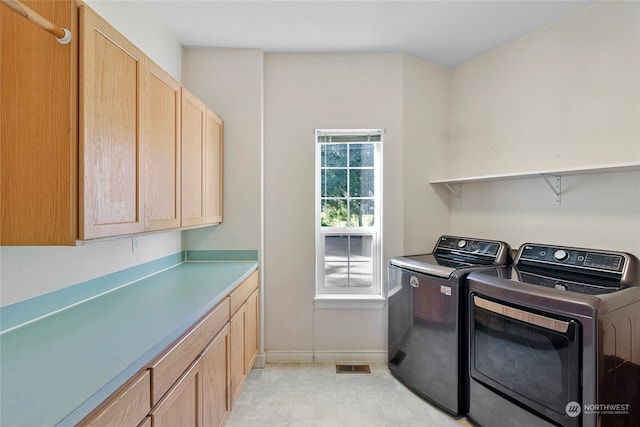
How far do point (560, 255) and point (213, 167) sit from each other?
7.89 feet

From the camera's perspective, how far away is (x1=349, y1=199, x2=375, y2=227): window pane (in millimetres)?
2719

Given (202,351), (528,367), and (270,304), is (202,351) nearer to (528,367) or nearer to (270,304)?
(270,304)

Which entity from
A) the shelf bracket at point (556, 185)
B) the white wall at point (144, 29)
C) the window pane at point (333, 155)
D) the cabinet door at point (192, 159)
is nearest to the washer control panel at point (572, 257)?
the shelf bracket at point (556, 185)

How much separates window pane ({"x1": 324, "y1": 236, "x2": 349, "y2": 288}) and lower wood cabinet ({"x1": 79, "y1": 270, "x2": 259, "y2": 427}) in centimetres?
73

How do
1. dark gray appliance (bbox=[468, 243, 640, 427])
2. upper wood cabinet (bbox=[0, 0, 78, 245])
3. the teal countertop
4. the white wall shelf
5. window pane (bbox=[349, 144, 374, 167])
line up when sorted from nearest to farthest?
the teal countertop, upper wood cabinet (bbox=[0, 0, 78, 245]), dark gray appliance (bbox=[468, 243, 640, 427]), the white wall shelf, window pane (bbox=[349, 144, 374, 167])

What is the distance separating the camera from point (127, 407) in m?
0.90

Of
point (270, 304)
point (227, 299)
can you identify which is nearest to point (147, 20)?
point (227, 299)

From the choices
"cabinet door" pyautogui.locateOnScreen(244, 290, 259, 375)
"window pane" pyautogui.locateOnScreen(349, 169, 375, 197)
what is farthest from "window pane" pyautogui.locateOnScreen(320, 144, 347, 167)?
"cabinet door" pyautogui.locateOnScreen(244, 290, 259, 375)

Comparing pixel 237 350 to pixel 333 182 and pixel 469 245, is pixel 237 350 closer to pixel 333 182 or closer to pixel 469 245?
pixel 333 182

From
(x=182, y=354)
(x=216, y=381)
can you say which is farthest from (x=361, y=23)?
(x=216, y=381)

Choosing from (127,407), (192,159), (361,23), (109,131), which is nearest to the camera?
(127,407)

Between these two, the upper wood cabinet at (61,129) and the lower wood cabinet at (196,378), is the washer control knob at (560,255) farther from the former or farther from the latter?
the upper wood cabinet at (61,129)

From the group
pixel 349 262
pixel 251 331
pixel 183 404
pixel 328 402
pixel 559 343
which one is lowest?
pixel 328 402

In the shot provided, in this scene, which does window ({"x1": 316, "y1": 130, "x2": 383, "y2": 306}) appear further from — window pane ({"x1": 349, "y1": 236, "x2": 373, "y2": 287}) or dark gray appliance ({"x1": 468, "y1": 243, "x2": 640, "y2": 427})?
dark gray appliance ({"x1": 468, "y1": 243, "x2": 640, "y2": 427})
